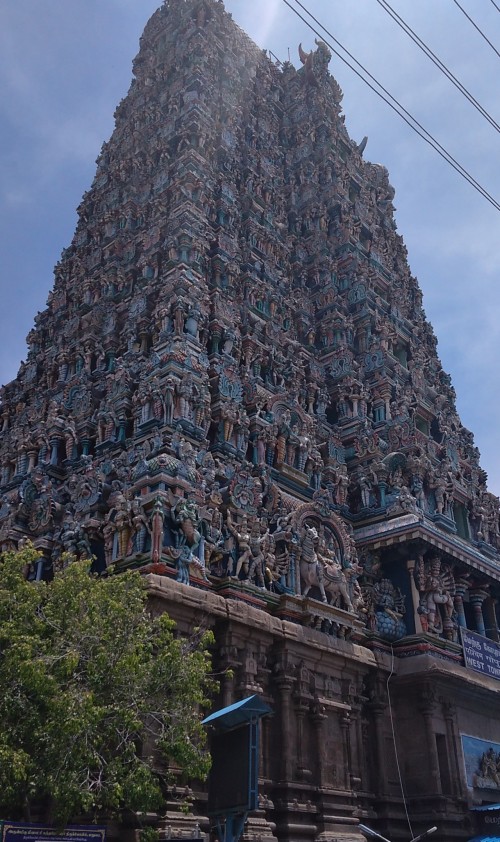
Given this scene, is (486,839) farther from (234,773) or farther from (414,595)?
(234,773)

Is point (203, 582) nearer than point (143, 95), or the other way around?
point (203, 582)

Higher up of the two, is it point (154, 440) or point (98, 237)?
point (98, 237)

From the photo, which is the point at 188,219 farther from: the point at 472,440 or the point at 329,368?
the point at 472,440

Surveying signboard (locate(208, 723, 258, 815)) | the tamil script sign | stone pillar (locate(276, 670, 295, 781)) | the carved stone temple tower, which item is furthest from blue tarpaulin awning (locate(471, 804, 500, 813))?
signboard (locate(208, 723, 258, 815))

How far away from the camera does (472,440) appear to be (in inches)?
1486

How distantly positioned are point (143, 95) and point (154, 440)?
25.0 m

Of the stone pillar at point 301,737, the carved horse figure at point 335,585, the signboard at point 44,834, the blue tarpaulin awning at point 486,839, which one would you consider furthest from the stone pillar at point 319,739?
the signboard at point 44,834

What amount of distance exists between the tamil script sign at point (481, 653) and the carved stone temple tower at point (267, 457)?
252 mm

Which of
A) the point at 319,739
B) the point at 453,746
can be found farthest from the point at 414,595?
the point at 319,739

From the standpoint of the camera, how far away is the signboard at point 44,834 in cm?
1191

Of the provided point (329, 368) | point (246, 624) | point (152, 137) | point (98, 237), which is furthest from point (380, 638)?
point (152, 137)

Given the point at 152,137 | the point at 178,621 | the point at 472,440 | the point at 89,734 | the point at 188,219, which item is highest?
the point at 152,137

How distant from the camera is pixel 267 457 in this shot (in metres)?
26.9

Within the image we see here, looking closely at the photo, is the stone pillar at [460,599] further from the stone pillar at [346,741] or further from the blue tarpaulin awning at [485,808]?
the stone pillar at [346,741]
